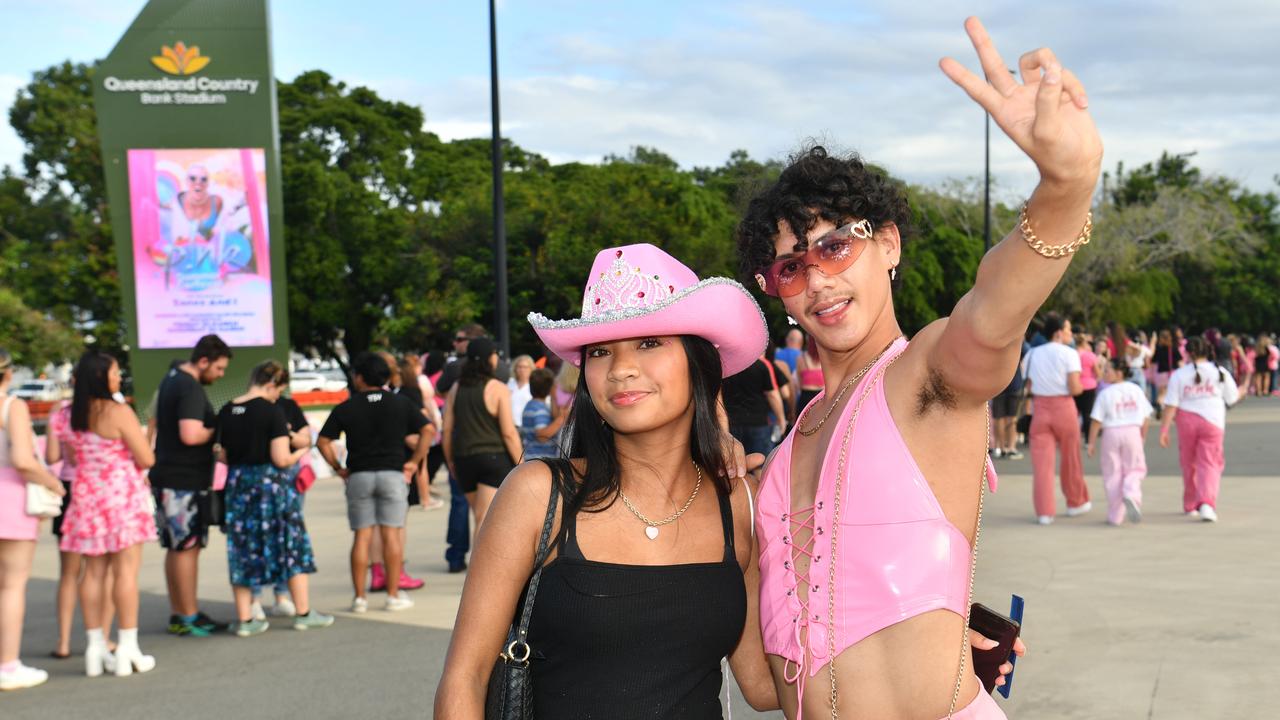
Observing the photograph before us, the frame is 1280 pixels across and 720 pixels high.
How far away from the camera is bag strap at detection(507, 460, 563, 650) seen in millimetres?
2490

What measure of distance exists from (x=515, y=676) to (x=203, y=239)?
49.4 feet

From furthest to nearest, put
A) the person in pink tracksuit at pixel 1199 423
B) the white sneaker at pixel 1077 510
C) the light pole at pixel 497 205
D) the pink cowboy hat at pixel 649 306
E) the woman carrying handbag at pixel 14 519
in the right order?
the light pole at pixel 497 205 < the white sneaker at pixel 1077 510 < the person in pink tracksuit at pixel 1199 423 < the woman carrying handbag at pixel 14 519 < the pink cowboy hat at pixel 649 306

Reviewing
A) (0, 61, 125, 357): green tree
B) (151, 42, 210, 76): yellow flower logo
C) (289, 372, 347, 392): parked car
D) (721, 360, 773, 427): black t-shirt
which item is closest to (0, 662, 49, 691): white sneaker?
(721, 360, 773, 427): black t-shirt

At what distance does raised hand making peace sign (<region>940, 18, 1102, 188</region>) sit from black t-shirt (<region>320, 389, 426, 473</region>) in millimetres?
7284

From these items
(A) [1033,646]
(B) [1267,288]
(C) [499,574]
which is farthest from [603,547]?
(B) [1267,288]

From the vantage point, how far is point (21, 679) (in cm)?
707

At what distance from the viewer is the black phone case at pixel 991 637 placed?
2.52 meters

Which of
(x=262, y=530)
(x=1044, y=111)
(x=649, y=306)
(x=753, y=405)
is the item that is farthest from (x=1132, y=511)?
(x=1044, y=111)

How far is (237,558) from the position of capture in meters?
8.19

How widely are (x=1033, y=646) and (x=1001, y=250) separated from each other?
553 cm

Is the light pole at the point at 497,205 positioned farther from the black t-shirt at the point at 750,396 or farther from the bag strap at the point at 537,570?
the bag strap at the point at 537,570

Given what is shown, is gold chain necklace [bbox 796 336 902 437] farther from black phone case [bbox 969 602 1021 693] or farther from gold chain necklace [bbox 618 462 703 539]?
black phone case [bbox 969 602 1021 693]

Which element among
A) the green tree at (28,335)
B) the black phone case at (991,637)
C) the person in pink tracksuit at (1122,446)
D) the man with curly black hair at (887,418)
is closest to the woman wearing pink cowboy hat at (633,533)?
the man with curly black hair at (887,418)

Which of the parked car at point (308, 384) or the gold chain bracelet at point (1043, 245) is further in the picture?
the parked car at point (308, 384)
